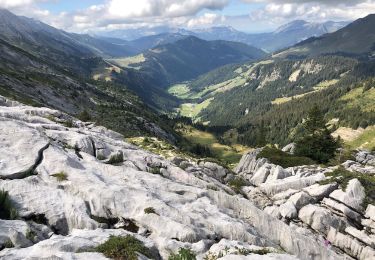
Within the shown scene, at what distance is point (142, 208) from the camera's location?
28.8 m

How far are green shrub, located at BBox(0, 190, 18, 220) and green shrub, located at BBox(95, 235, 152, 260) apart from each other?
7013 mm

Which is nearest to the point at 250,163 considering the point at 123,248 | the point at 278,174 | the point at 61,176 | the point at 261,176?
the point at 261,176

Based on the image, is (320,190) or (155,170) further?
(320,190)

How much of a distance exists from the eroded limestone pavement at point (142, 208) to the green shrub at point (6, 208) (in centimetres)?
57

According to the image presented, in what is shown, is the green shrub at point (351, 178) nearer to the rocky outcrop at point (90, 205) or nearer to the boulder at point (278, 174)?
the boulder at point (278, 174)

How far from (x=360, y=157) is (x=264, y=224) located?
7347 cm

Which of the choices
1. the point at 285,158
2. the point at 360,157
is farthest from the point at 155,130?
the point at 285,158

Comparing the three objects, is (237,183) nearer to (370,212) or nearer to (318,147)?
(370,212)

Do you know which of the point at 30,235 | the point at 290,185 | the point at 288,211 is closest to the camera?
the point at 30,235

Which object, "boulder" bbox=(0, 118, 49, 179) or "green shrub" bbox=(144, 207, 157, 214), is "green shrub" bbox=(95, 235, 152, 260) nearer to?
"green shrub" bbox=(144, 207, 157, 214)

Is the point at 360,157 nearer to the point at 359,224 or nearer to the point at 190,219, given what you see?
the point at 359,224

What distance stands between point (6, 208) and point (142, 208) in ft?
30.7

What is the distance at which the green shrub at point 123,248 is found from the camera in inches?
814

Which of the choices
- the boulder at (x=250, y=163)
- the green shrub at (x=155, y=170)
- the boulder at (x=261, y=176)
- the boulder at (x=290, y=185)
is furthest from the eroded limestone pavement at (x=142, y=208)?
the boulder at (x=250, y=163)
